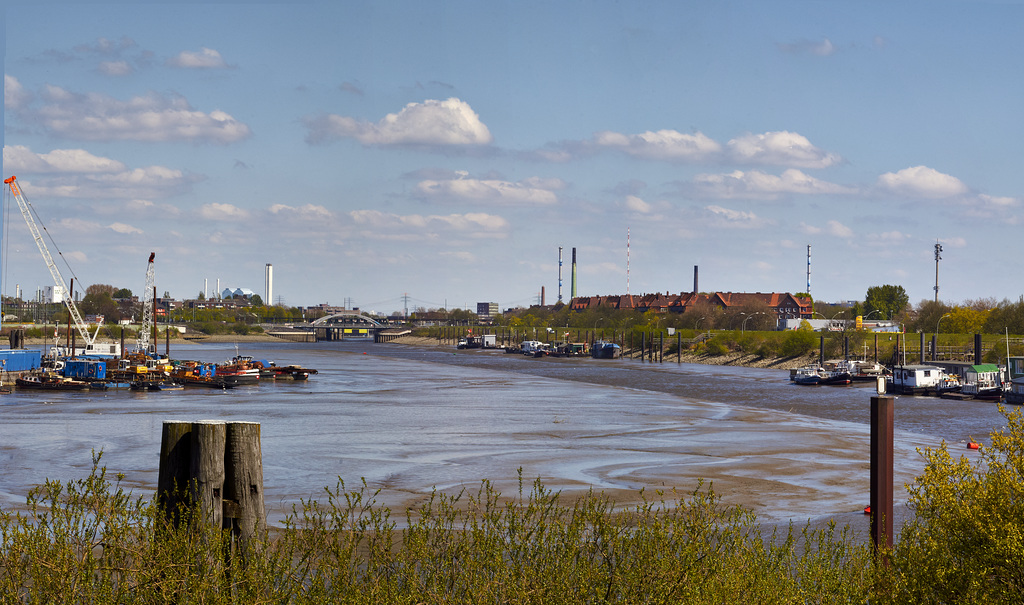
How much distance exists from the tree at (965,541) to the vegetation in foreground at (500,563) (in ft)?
0.08

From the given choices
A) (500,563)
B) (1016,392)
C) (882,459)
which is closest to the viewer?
(500,563)

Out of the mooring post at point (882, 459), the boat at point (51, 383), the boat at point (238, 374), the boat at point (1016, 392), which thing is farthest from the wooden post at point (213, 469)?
the boat at point (238, 374)

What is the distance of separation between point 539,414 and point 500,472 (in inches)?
1082

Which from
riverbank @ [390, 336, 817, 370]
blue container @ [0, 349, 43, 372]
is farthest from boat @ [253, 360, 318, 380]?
riverbank @ [390, 336, 817, 370]

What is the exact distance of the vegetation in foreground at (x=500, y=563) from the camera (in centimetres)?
800

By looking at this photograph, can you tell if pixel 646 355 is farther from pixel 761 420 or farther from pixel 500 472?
pixel 500 472

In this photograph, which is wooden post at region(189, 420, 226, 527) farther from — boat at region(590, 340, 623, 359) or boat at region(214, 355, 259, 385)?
boat at region(590, 340, 623, 359)

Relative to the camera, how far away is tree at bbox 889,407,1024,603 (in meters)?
10.7

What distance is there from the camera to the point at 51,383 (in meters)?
82.7

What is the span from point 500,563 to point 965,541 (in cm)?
650

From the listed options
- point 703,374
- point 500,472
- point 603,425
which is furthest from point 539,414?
point 703,374

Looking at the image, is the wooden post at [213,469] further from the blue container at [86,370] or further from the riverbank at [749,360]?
the riverbank at [749,360]

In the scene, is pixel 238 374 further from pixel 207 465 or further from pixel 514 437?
pixel 207 465

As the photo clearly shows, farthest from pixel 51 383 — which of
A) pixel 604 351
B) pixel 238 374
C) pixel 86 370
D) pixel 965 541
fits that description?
pixel 604 351
